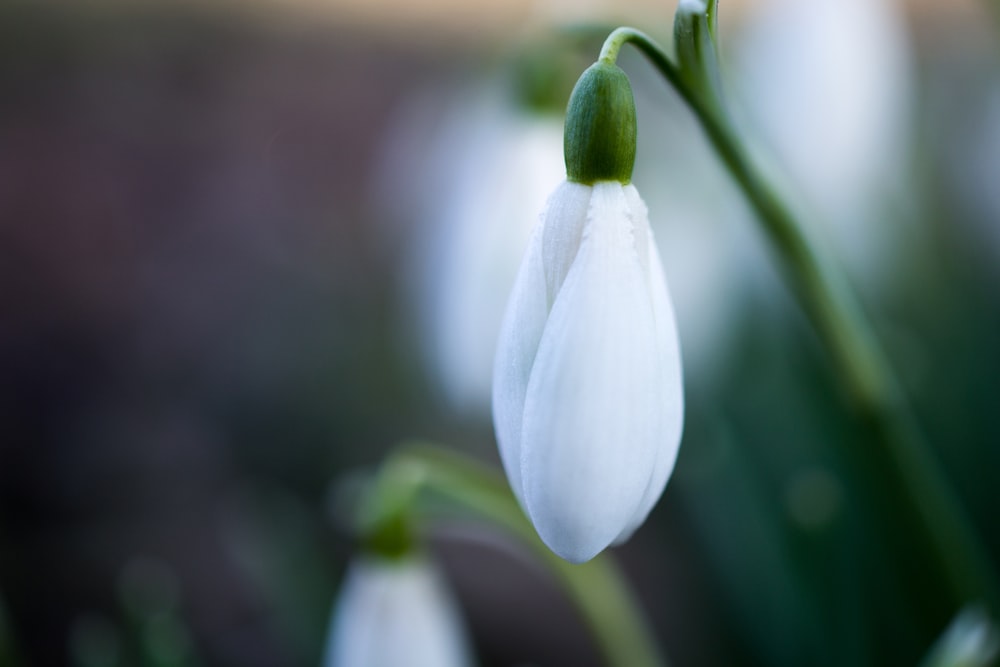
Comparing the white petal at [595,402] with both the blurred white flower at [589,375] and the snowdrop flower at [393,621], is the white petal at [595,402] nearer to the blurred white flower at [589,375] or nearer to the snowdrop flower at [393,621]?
the blurred white flower at [589,375]

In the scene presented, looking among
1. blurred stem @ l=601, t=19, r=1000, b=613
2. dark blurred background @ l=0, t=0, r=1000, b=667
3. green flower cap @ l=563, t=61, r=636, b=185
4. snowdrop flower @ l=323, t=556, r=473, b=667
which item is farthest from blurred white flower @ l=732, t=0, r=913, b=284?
green flower cap @ l=563, t=61, r=636, b=185

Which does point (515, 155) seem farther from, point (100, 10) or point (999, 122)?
point (100, 10)

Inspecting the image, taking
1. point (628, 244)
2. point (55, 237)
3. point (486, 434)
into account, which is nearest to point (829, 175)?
point (628, 244)

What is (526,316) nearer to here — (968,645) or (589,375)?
(589,375)

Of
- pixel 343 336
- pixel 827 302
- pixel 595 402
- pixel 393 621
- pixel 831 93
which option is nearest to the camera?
pixel 595 402

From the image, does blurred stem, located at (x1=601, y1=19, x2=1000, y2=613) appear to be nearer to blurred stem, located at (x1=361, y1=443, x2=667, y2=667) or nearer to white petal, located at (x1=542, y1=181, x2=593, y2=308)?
white petal, located at (x1=542, y1=181, x2=593, y2=308)

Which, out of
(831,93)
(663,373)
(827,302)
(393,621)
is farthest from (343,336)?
(663,373)
